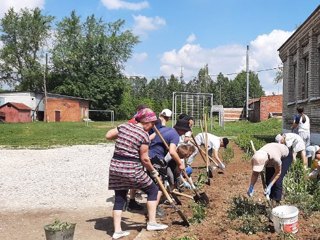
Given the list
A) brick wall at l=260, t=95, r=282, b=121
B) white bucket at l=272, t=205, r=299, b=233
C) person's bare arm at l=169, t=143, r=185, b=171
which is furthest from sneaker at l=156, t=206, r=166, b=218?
brick wall at l=260, t=95, r=282, b=121

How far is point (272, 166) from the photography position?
586 cm

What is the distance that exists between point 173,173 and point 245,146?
9531 mm

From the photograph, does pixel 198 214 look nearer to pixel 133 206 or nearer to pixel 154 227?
pixel 154 227

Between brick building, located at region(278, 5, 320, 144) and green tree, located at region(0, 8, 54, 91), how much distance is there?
5081cm

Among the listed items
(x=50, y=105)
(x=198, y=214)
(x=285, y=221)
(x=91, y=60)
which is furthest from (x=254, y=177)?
(x=91, y=60)

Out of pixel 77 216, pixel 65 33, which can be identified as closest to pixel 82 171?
pixel 77 216

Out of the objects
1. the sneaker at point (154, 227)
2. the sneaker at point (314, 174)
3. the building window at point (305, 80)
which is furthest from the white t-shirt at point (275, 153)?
the building window at point (305, 80)

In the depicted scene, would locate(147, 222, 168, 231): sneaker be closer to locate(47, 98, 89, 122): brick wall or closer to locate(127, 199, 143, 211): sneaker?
locate(127, 199, 143, 211): sneaker

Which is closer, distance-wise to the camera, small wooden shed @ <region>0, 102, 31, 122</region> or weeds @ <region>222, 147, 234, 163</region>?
weeds @ <region>222, 147, 234, 163</region>

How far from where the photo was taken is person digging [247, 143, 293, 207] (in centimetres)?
553

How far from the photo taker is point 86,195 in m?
8.84

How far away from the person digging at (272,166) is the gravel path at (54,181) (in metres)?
3.13

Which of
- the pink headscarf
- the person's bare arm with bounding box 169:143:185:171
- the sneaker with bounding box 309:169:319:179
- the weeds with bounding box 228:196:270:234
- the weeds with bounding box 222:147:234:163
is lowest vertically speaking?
the weeds with bounding box 228:196:270:234

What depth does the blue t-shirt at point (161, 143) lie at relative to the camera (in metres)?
6.82
